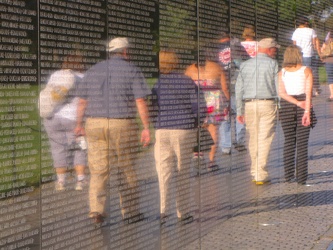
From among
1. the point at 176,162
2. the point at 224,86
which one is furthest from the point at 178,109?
the point at 224,86

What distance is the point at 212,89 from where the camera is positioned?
7309 mm

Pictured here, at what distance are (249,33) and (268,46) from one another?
0.71 metres

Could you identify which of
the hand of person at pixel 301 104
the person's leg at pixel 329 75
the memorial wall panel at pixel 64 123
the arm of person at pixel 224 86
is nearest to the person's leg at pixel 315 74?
the hand of person at pixel 301 104

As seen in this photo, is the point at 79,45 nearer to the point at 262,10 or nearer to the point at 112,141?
A: the point at 112,141

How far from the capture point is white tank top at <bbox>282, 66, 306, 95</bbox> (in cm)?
1017

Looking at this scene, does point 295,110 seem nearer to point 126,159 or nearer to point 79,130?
point 126,159

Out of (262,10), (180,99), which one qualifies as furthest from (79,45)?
(262,10)

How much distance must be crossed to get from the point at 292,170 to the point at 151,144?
4.87m

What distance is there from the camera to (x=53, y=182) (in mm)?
4453

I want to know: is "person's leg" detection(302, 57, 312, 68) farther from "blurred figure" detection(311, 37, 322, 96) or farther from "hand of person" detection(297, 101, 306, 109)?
"hand of person" detection(297, 101, 306, 109)

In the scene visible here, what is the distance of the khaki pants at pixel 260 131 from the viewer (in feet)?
28.3

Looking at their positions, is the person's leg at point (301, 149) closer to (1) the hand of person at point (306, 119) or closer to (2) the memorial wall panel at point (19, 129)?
(1) the hand of person at point (306, 119)

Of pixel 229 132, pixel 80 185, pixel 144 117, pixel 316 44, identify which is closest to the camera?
pixel 80 185

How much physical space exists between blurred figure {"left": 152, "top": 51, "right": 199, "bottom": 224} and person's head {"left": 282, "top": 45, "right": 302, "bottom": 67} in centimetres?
336
